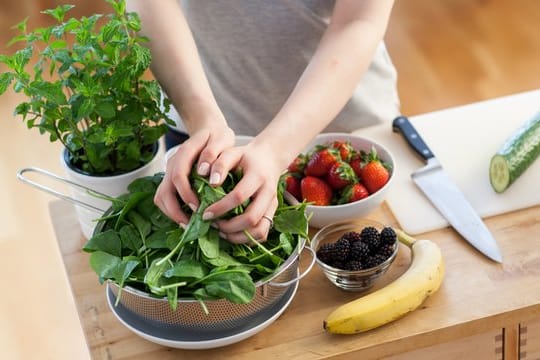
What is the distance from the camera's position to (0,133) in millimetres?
3090

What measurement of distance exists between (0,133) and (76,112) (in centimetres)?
196

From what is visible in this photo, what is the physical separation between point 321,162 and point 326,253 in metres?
0.17

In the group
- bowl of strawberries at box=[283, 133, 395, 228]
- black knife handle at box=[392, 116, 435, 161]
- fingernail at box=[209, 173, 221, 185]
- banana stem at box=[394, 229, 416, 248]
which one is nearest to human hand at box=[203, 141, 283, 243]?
fingernail at box=[209, 173, 221, 185]

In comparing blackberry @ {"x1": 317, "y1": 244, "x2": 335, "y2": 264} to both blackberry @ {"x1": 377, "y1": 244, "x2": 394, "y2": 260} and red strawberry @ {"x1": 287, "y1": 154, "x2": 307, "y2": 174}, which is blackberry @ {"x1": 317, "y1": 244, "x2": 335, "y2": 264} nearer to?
blackberry @ {"x1": 377, "y1": 244, "x2": 394, "y2": 260}

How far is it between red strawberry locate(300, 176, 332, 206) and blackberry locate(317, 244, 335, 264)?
0.33ft

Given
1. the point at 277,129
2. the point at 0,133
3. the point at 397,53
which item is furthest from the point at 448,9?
the point at 277,129

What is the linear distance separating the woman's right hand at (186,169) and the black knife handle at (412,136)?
0.40 meters

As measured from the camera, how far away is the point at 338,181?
53.0 inches

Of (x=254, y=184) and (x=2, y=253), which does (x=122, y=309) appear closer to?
(x=254, y=184)

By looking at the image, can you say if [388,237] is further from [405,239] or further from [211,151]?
[211,151]

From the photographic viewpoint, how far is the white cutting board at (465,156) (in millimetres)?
1388

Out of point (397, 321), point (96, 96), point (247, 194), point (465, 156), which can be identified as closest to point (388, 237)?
point (397, 321)

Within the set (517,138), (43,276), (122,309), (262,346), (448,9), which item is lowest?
(448,9)

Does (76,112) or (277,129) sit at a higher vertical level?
(76,112)
